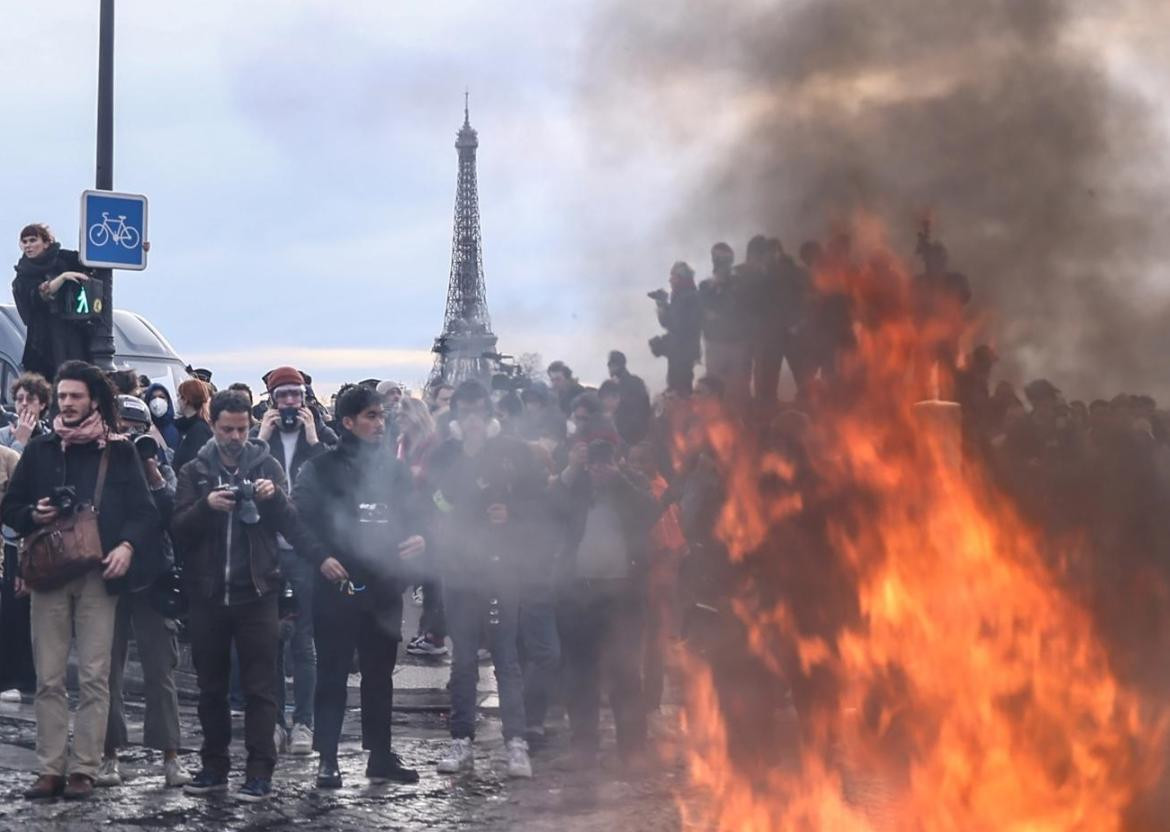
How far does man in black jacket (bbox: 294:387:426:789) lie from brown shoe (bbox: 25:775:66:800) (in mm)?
1171

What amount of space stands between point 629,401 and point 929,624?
1.51m

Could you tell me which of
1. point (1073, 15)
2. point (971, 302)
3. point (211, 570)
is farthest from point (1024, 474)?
point (211, 570)

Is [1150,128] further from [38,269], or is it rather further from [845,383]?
[38,269]

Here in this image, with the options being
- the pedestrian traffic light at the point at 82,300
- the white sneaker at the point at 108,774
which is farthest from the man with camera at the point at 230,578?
the pedestrian traffic light at the point at 82,300

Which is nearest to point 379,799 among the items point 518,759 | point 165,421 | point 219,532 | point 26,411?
point 518,759

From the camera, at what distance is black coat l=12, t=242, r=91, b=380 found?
11.8m

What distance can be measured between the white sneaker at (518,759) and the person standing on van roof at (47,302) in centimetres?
563

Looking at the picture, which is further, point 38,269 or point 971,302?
point 38,269

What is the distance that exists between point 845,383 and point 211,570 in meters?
3.10

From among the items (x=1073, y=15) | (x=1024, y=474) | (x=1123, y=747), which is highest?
(x=1073, y=15)

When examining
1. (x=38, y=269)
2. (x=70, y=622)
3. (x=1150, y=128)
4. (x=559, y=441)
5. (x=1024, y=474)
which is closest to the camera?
(x=1150, y=128)

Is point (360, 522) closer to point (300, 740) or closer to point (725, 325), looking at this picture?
point (300, 740)

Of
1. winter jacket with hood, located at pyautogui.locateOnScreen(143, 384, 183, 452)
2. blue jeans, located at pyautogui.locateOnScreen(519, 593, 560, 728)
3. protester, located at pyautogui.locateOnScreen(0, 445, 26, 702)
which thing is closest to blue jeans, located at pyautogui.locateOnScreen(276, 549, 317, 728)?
blue jeans, located at pyautogui.locateOnScreen(519, 593, 560, 728)

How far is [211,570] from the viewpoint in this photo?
24.2ft
